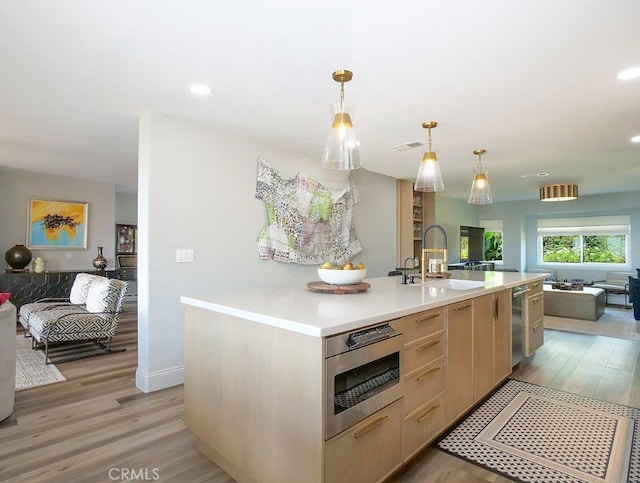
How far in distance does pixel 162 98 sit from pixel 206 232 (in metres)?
1.19

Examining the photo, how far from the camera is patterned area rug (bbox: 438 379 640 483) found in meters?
1.90

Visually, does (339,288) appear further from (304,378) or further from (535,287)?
(535,287)

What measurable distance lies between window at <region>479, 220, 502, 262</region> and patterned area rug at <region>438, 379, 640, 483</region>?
7302 millimetres

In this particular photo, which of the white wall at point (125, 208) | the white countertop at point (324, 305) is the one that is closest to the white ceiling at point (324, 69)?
the white countertop at point (324, 305)

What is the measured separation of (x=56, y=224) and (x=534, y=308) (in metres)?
7.13

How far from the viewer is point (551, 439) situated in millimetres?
2199

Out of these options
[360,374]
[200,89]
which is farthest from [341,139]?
[360,374]

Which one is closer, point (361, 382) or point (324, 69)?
point (361, 382)

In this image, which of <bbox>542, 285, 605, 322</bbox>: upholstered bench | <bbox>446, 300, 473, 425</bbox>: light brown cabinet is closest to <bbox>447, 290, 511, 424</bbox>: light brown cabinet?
<bbox>446, 300, 473, 425</bbox>: light brown cabinet

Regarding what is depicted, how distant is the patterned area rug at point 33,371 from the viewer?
311cm

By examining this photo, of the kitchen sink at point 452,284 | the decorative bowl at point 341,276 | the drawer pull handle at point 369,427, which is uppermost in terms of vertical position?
the decorative bowl at point 341,276

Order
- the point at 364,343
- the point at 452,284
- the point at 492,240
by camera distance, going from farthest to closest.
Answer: the point at 492,240 < the point at 452,284 < the point at 364,343

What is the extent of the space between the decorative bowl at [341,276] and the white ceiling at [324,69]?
130cm

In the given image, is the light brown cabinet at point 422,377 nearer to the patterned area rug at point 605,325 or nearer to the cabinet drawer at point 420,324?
the cabinet drawer at point 420,324
